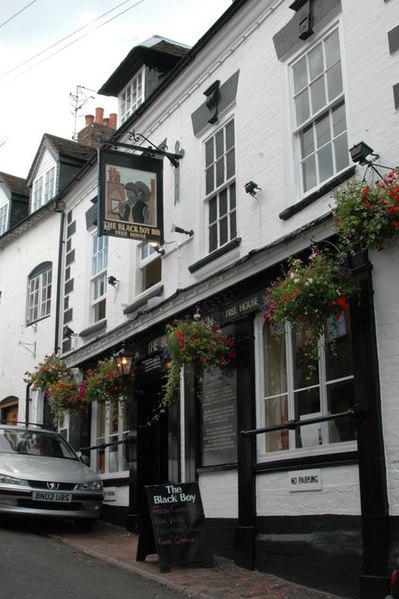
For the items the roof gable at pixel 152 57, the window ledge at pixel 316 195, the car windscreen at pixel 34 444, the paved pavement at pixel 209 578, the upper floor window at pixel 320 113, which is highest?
the roof gable at pixel 152 57

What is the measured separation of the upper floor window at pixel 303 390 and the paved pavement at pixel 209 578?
1.42m

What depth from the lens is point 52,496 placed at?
10500 mm

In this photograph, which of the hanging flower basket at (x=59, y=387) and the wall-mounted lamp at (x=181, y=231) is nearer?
the wall-mounted lamp at (x=181, y=231)

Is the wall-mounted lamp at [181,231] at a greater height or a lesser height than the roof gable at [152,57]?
lesser

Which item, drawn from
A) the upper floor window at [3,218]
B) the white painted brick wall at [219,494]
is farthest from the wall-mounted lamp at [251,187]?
the upper floor window at [3,218]

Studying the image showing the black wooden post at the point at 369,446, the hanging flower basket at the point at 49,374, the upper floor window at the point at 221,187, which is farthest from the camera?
the hanging flower basket at the point at 49,374

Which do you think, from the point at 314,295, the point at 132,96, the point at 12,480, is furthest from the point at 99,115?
the point at 314,295

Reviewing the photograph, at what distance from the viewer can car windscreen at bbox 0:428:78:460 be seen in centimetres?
1177

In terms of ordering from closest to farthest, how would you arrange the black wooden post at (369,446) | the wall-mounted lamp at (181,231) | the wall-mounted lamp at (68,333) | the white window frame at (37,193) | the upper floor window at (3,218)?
the black wooden post at (369,446) → the wall-mounted lamp at (181,231) → the wall-mounted lamp at (68,333) → the white window frame at (37,193) → the upper floor window at (3,218)

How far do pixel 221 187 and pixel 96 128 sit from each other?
11.6m

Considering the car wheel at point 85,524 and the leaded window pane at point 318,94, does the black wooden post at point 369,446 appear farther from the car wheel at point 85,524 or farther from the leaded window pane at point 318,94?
the car wheel at point 85,524

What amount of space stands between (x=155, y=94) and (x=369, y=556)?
894 centimetres

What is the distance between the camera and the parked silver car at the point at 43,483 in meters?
10.3

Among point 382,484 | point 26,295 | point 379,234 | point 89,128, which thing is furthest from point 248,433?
point 89,128
